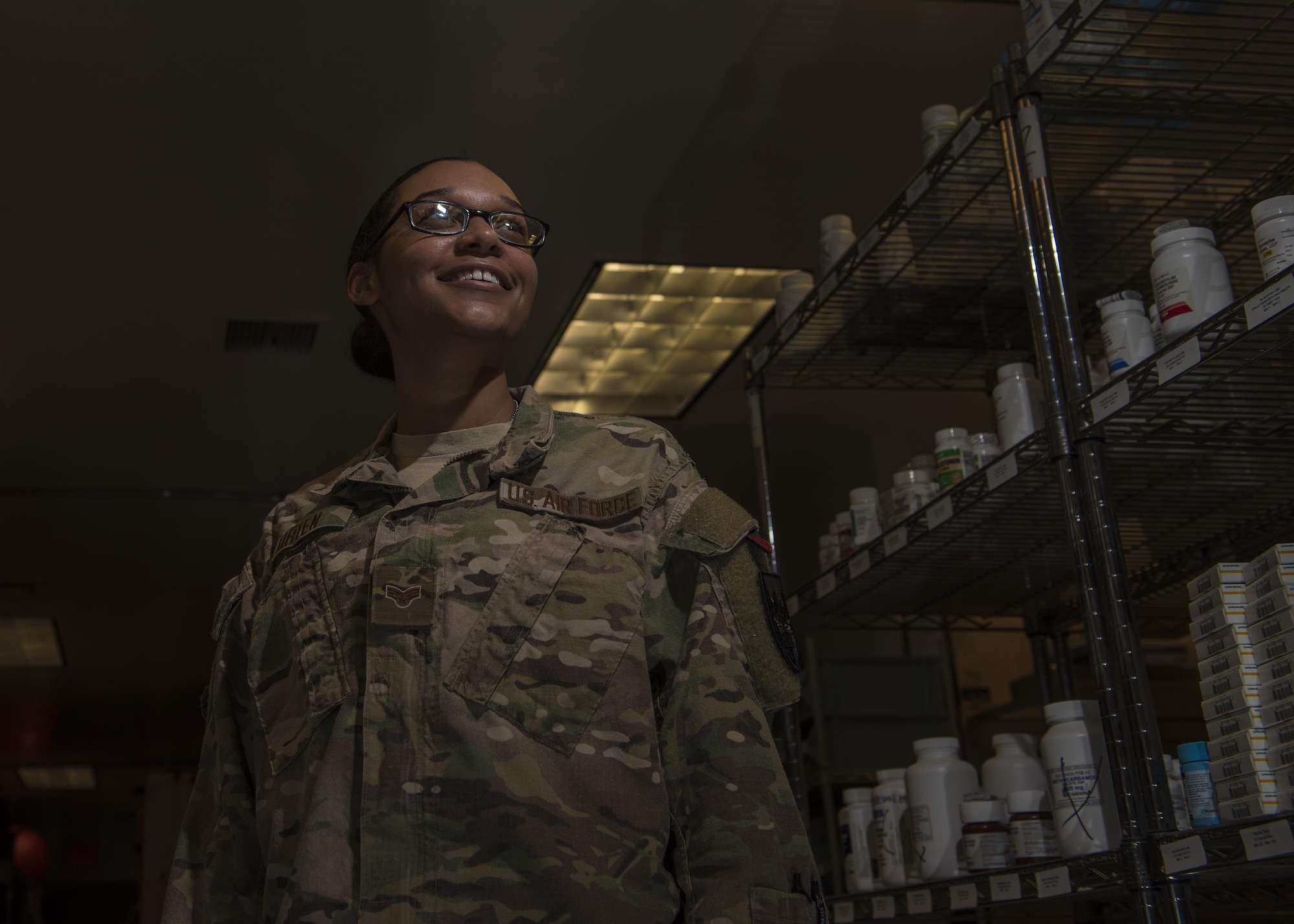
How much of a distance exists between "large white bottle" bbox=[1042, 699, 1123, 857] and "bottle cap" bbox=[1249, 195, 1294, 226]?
87cm

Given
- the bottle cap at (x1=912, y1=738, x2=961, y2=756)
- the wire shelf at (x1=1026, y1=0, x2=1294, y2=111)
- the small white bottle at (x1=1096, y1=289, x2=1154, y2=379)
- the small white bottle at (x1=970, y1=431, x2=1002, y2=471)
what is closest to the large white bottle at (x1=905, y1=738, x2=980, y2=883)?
the bottle cap at (x1=912, y1=738, x2=961, y2=756)

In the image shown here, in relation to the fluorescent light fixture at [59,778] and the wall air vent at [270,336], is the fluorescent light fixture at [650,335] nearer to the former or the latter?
the wall air vent at [270,336]

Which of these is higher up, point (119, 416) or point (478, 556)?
point (119, 416)

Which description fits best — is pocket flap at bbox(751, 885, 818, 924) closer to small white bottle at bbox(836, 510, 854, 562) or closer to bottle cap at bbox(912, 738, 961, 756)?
bottle cap at bbox(912, 738, 961, 756)

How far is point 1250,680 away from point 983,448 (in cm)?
92

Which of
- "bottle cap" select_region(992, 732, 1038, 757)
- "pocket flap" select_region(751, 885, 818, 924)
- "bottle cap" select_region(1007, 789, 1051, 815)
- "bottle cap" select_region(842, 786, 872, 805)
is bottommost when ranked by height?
"pocket flap" select_region(751, 885, 818, 924)

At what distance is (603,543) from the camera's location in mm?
1345

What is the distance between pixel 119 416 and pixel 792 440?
10.2ft

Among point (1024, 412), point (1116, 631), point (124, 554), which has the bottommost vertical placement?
point (1116, 631)

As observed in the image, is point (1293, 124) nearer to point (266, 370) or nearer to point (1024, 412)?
point (1024, 412)

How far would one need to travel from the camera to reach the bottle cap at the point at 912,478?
305cm

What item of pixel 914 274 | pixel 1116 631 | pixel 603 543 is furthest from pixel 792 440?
pixel 603 543

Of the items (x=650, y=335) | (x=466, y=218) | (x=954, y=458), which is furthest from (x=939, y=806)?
(x=650, y=335)

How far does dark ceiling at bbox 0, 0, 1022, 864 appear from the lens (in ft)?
10.7
